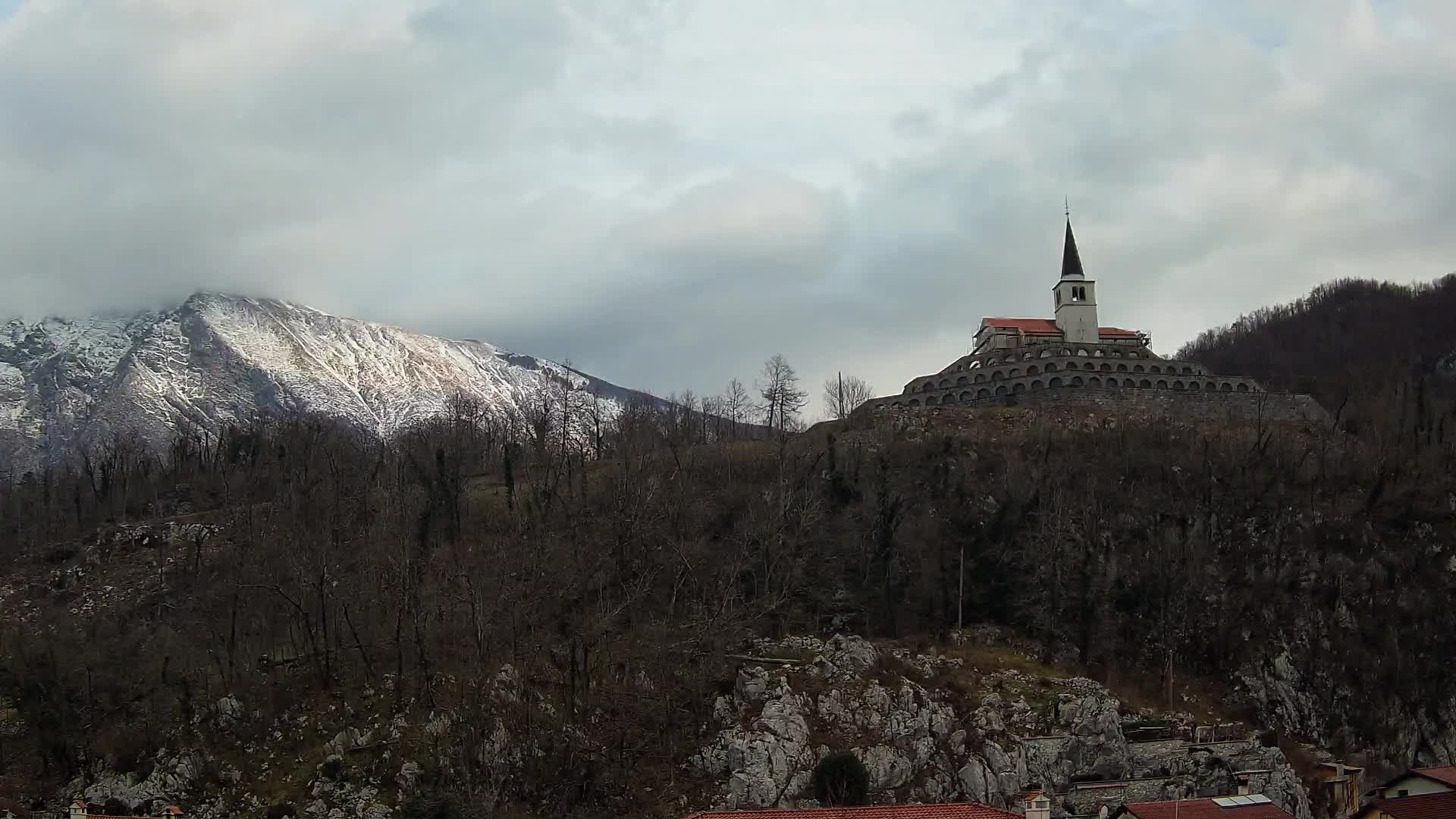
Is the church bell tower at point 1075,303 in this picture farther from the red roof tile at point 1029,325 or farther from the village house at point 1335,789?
the village house at point 1335,789

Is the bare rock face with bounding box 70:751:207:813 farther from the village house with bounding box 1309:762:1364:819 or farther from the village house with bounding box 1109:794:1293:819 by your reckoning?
the village house with bounding box 1309:762:1364:819

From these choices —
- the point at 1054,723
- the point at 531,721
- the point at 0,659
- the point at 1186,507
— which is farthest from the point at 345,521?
the point at 1186,507

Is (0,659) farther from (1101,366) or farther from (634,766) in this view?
(1101,366)

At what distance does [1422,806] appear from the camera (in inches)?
1463

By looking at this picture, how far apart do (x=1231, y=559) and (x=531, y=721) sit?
3780 cm

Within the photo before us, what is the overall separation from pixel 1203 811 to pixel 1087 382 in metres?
56.3

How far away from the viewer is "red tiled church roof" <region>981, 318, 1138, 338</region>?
101 meters

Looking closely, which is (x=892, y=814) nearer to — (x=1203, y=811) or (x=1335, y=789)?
(x=1203, y=811)

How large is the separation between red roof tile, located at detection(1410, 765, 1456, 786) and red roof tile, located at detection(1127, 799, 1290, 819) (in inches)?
317

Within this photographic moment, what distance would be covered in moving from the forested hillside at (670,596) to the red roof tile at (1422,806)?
1534 cm

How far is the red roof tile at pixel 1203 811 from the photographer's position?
116 feet

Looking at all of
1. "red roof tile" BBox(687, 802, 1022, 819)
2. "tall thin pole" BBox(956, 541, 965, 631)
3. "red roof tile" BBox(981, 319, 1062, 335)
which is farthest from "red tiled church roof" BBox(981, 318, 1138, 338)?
"red roof tile" BBox(687, 802, 1022, 819)

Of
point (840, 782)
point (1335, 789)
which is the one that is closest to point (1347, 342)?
point (1335, 789)

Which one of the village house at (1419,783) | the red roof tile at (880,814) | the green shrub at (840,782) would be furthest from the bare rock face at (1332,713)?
the red roof tile at (880,814)
